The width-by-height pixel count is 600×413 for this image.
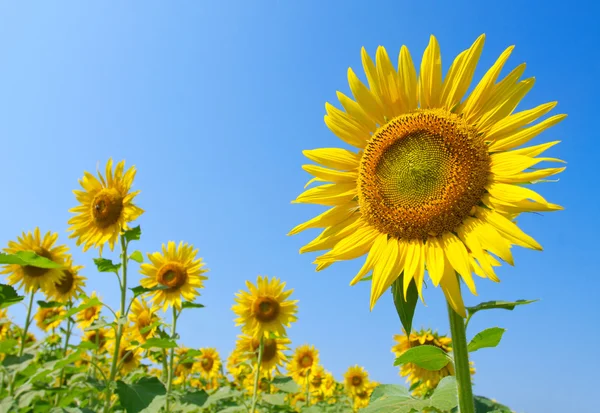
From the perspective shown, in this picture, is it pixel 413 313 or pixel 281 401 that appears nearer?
pixel 413 313

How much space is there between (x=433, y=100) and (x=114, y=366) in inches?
183

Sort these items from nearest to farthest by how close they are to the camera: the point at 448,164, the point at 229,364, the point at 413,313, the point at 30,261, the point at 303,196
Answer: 1. the point at 413,313
2. the point at 448,164
3. the point at 303,196
4. the point at 30,261
5. the point at 229,364

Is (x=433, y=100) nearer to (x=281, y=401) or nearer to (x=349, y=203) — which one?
(x=349, y=203)

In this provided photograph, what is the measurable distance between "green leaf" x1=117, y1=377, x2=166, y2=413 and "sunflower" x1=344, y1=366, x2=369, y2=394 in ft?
25.9

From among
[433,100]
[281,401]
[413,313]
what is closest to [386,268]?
[413,313]

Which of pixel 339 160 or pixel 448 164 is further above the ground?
pixel 339 160

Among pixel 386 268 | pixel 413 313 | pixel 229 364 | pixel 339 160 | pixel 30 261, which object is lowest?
pixel 413 313

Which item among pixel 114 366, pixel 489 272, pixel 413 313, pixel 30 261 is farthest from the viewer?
pixel 114 366

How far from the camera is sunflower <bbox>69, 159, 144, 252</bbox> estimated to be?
7.14 meters

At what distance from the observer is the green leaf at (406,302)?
2660 mm

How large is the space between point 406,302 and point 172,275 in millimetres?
6702

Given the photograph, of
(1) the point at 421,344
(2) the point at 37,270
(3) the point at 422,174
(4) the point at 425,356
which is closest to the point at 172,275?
(2) the point at 37,270

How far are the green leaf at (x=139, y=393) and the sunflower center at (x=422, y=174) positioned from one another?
317 cm

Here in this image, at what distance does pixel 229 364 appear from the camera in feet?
40.4
